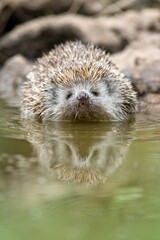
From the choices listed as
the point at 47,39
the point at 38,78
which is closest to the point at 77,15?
the point at 47,39

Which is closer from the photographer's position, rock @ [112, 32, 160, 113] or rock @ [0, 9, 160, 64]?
rock @ [112, 32, 160, 113]

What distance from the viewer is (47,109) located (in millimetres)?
8055

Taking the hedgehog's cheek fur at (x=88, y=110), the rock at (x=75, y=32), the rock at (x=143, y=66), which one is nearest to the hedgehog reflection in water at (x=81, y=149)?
the hedgehog's cheek fur at (x=88, y=110)

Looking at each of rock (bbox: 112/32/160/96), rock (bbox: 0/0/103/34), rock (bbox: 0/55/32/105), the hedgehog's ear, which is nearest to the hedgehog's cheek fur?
rock (bbox: 112/32/160/96)

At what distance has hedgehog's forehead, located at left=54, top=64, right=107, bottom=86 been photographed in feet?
25.4

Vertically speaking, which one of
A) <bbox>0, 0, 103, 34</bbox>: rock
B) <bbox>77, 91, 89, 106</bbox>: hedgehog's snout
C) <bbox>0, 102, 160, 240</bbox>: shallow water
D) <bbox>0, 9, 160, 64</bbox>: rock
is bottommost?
<bbox>0, 102, 160, 240</bbox>: shallow water

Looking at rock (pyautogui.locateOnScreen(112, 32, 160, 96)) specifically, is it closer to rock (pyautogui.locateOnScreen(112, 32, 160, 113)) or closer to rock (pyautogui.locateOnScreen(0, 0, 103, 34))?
rock (pyautogui.locateOnScreen(112, 32, 160, 113))

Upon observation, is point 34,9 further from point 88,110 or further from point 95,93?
point 88,110

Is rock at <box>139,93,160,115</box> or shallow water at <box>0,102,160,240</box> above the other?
rock at <box>139,93,160,115</box>

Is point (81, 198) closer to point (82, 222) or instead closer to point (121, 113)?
point (82, 222)

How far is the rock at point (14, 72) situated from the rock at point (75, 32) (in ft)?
1.44

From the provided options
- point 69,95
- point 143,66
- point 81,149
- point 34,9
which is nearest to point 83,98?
point 69,95

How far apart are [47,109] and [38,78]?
2.35 feet

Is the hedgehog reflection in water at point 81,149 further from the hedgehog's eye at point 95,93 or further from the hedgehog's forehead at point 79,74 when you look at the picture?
the hedgehog's forehead at point 79,74
